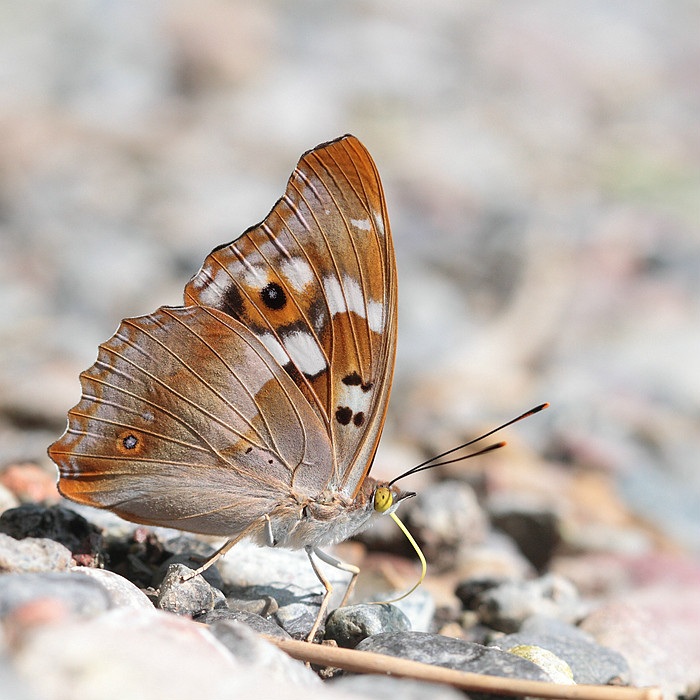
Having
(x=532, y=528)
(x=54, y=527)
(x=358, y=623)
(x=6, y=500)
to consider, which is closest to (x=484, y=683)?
(x=358, y=623)

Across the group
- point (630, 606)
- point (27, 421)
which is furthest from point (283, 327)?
point (27, 421)

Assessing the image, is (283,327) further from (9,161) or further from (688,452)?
(9,161)

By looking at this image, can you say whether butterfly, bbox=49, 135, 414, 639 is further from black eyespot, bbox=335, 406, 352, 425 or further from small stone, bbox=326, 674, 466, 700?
small stone, bbox=326, 674, 466, 700

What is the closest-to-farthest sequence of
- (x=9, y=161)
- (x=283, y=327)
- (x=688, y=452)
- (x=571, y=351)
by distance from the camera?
(x=283, y=327) → (x=688, y=452) → (x=571, y=351) → (x=9, y=161)

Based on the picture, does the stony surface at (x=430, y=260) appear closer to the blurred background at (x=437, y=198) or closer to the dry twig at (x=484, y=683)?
the blurred background at (x=437, y=198)

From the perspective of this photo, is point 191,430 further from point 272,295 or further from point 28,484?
point 28,484
